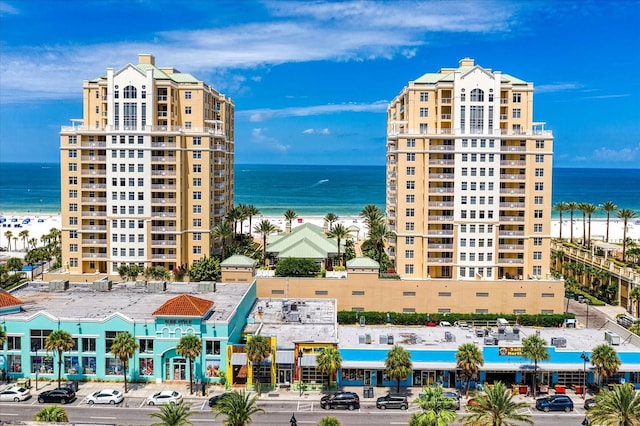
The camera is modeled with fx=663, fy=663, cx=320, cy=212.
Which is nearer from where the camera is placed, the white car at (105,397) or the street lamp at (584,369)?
the white car at (105,397)

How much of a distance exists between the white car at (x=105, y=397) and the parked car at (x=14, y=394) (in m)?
5.20

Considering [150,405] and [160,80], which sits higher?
[160,80]

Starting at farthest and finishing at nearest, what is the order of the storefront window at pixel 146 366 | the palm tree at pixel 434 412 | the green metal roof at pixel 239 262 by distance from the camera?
the green metal roof at pixel 239 262 < the storefront window at pixel 146 366 < the palm tree at pixel 434 412

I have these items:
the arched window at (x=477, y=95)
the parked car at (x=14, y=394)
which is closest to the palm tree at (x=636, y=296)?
the arched window at (x=477, y=95)

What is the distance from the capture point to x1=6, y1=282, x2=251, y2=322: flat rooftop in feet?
203

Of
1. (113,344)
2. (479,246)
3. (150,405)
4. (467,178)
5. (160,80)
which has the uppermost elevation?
(160,80)

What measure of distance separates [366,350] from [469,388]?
943 centimetres

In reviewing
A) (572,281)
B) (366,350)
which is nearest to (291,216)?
(572,281)

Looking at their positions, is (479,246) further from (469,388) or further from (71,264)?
(71,264)

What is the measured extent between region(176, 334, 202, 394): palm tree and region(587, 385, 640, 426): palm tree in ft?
100

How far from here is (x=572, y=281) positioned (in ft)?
300

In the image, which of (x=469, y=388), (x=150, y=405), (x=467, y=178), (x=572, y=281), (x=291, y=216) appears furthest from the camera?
(x=291, y=216)

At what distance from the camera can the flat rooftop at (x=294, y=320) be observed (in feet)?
206

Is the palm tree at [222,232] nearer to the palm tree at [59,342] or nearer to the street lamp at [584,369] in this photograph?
the palm tree at [59,342]
